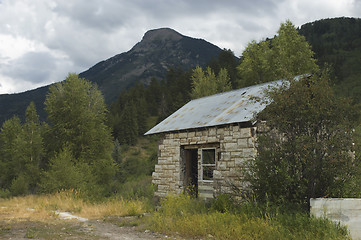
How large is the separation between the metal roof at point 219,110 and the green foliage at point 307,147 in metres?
2.17

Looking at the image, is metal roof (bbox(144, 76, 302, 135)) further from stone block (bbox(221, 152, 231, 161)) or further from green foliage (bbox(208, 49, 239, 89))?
green foliage (bbox(208, 49, 239, 89))

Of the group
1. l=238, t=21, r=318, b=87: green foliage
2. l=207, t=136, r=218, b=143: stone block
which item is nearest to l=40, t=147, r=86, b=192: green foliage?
l=207, t=136, r=218, b=143: stone block

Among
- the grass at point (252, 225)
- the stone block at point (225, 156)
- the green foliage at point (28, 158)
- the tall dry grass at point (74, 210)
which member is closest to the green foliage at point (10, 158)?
the green foliage at point (28, 158)

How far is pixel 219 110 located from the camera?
517 inches

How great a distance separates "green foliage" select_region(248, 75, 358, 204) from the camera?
7.43 metres

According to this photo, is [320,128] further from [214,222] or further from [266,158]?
[214,222]

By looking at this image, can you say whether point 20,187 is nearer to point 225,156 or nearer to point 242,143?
point 225,156

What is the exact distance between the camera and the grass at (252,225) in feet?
21.7

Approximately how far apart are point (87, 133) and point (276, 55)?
69.7ft

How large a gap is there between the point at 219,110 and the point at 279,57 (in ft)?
66.2

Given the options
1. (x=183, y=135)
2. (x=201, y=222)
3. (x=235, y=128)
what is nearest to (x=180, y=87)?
(x=183, y=135)

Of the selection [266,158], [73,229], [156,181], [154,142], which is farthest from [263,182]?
[154,142]

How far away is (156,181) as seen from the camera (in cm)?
1388

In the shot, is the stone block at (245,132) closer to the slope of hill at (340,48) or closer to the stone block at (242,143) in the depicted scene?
the stone block at (242,143)
